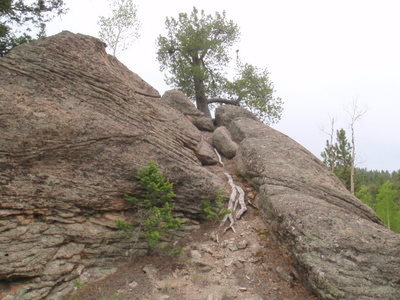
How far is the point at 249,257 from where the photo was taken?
8.53 m

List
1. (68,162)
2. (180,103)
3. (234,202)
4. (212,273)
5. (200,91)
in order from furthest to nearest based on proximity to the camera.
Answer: (200,91) → (180,103) → (234,202) → (68,162) → (212,273)

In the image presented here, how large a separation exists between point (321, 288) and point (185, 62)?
2024cm

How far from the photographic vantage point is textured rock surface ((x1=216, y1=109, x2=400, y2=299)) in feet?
21.7

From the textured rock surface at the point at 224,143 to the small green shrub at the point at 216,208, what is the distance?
4.16 meters

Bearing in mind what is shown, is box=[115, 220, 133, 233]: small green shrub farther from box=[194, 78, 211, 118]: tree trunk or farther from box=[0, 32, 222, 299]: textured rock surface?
box=[194, 78, 211, 118]: tree trunk

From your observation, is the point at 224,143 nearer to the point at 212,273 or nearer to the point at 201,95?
the point at 212,273

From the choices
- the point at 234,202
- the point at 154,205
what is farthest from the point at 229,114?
the point at 154,205

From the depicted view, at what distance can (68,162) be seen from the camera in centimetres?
833

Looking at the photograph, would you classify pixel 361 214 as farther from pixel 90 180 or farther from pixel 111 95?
pixel 111 95

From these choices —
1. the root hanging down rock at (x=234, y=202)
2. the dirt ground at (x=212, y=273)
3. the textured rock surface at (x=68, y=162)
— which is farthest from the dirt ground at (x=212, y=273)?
the textured rock surface at (x=68, y=162)

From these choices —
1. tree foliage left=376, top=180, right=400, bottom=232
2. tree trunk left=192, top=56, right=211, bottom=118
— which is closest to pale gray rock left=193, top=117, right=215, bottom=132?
tree trunk left=192, top=56, right=211, bottom=118

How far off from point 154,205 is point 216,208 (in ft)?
7.98

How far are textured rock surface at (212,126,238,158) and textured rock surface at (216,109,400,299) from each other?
8.74ft

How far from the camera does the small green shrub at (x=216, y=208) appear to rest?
31.5 ft
